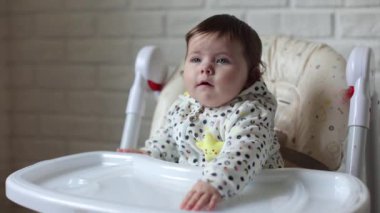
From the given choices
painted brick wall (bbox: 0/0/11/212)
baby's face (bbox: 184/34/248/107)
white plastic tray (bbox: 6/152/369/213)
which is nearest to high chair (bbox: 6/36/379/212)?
white plastic tray (bbox: 6/152/369/213)

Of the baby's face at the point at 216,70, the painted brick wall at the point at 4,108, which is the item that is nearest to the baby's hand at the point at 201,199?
the baby's face at the point at 216,70

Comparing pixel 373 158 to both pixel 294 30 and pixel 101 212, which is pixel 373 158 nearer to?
pixel 294 30

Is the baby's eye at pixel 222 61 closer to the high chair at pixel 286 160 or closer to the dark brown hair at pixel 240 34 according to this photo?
the dark brown hair at pixel 240 34

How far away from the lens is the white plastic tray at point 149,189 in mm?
765

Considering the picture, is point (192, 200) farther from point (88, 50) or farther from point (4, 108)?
point (4, 108)

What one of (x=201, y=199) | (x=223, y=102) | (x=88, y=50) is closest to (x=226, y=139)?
(x=223, y=102)

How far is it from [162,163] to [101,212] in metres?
0.23

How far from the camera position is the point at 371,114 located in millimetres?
1141

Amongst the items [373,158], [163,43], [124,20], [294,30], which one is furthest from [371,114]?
[124,20]

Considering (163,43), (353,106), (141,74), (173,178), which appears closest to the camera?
(173,178)

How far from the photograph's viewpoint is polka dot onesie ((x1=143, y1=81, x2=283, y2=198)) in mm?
830

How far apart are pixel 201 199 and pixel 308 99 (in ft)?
1.44

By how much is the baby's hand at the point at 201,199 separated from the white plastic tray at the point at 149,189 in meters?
0.02

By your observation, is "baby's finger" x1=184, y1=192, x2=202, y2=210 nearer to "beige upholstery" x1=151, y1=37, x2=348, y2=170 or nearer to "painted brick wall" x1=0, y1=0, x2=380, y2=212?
"beige upholstery" x1=151, y1=37, x2=348, y2=170
